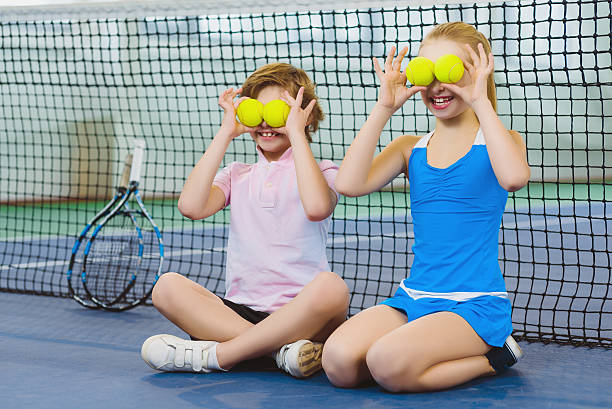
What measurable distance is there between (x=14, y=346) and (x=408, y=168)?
116 cm

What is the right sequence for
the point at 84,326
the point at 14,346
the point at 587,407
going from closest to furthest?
the point at 587,407
the point at 14,346
the point at 84,326

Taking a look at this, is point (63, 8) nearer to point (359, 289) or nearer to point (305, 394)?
point (359, 289)

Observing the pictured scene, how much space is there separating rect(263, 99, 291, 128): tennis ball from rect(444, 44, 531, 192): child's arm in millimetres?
415

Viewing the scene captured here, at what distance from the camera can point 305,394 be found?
1620 millimetres

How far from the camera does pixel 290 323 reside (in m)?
1.75

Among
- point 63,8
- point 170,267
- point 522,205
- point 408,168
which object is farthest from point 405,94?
point 522,205

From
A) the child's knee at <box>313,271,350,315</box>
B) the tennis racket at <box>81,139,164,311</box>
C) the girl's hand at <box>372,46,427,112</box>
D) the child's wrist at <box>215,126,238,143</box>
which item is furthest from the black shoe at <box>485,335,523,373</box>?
the tennis racket at <box>81,139,164,311</box>

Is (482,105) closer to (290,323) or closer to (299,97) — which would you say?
(299,97)

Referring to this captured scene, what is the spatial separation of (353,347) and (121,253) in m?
1.54

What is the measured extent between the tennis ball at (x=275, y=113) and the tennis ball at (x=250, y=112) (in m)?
0.02

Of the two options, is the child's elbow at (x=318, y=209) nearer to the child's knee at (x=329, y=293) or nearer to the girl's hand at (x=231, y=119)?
the child's knee at (x=329, y=293)

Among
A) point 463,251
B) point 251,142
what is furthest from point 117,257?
point 251,142

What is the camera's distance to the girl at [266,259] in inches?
69.2

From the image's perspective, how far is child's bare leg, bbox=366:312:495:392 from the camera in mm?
1555
